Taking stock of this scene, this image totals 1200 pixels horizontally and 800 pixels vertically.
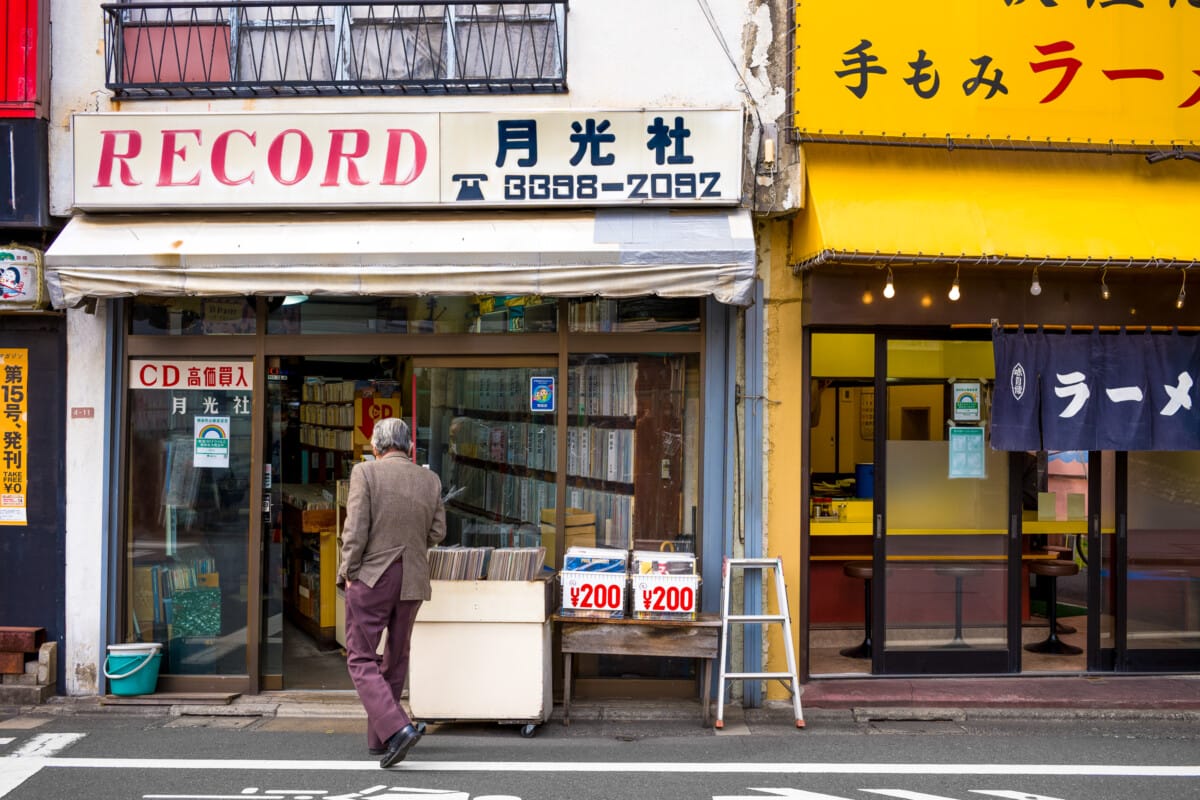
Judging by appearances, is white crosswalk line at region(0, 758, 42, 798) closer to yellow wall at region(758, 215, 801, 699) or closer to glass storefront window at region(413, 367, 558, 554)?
glass storefront window at region(413, 367, 558, 554)

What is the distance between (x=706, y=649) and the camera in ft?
23.3

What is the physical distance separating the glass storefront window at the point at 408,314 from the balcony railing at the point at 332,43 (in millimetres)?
1688

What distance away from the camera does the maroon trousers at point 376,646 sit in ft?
20.6

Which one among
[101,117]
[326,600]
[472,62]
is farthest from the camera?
[326,600]

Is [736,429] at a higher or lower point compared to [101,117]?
lower

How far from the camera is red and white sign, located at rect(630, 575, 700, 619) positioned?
7.18m

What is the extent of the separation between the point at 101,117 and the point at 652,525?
5140 mm

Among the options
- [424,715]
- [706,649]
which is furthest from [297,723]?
[706,649]

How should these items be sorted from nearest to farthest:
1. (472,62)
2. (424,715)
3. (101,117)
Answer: (424,715) < (101,117) < (472,62)

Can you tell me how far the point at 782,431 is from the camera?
7797 mm

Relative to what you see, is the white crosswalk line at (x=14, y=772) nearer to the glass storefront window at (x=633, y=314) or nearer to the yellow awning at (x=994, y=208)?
the glass storefront window at (x=633, y=314)

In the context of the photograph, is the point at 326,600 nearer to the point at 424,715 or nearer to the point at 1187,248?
the point at 424,715

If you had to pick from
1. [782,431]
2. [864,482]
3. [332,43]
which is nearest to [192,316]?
[332,43]

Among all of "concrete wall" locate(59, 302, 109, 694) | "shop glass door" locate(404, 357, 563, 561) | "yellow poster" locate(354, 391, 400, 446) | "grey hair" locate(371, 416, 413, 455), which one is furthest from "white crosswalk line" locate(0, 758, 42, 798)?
"yellow poster" locate(354, 391, 400, 446)
